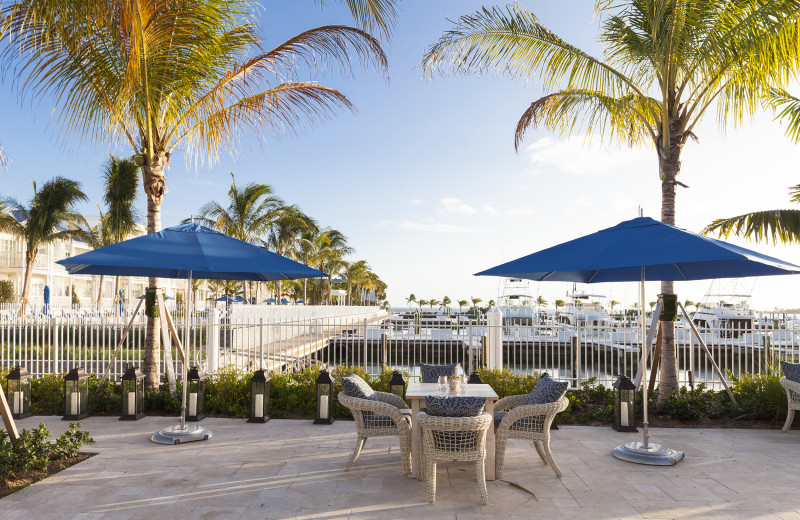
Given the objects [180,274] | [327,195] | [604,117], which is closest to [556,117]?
[604,117]

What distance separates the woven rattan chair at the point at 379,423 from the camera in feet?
16.5

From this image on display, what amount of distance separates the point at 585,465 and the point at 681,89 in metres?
5.86

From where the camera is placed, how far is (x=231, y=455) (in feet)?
18.7

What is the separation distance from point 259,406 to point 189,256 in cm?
275

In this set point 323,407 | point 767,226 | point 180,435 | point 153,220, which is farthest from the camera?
point 767,226

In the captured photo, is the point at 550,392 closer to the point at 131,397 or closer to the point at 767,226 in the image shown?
the point at 131,397

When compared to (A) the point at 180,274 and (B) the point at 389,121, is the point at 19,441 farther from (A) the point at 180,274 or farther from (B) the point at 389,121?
(B) the point at 389,121

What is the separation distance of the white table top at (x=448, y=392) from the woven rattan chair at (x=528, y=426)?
0.28m

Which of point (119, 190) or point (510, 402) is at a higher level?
point (119, 190)

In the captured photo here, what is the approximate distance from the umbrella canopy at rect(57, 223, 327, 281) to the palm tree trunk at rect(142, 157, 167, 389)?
179 centimetres

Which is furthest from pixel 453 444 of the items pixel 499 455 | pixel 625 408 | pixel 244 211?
pixel 244 211

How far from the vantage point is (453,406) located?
4383mm

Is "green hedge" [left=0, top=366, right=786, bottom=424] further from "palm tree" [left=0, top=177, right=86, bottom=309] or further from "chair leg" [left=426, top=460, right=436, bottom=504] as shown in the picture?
"palm tree" [left=0, top=177, right=86, bottom=309]

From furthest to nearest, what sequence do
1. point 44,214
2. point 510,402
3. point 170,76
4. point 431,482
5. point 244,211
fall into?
1. point 44,214
2. point 244,211
3. point 170,76
4. point 510,402
5. point 431,482
